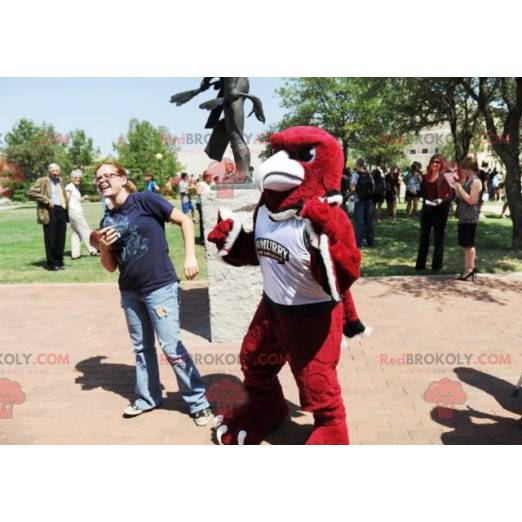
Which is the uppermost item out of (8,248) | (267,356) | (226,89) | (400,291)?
(226,89)

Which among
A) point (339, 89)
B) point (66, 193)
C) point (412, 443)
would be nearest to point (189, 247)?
point (412, 443)

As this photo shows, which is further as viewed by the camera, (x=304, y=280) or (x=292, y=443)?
(x=292, y=443)

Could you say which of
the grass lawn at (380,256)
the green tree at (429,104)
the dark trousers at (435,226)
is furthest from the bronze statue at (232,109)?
the green tree at (429,104)

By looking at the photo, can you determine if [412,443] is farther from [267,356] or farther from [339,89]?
[339,89]

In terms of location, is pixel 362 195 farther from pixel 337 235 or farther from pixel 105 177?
pixel 337 235

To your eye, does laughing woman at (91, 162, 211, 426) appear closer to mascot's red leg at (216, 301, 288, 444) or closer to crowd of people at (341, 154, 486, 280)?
mascot's red leg at (216, 301, 288, 444)

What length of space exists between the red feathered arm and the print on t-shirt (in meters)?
0.28

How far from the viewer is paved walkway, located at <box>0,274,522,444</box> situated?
332cm

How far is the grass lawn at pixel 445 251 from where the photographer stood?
334 inches

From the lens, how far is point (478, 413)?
3518 millimetres

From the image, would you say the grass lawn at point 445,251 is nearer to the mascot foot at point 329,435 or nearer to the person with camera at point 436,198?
the person with camera at point 436,198

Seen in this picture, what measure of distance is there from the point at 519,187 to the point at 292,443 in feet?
29.9

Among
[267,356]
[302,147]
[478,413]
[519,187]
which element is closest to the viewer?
[302,147]

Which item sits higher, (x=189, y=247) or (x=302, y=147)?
(x=302, y=147)
